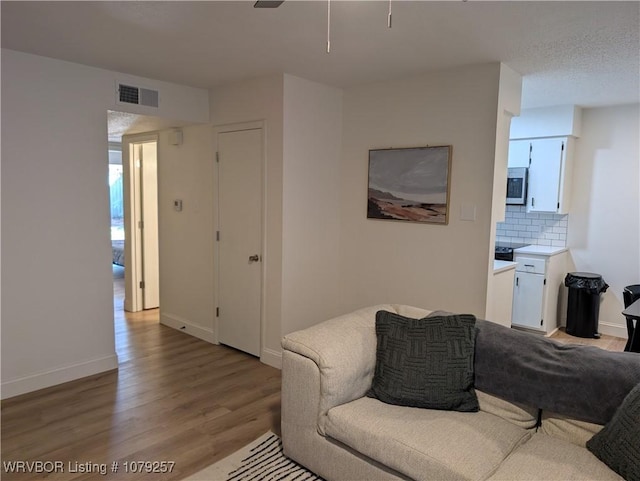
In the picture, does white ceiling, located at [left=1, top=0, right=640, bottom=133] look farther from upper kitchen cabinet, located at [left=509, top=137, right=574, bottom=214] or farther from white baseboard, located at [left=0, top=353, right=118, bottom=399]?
white baseboard, located at [left=0, top=353, right=118, bottom=399]

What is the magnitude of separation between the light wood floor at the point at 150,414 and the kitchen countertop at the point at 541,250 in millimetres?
2964

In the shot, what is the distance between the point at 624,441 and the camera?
68.4 inches

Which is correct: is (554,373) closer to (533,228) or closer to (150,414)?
(150,414)

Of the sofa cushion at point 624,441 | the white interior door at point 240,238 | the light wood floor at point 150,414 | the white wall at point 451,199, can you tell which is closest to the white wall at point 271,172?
the white interior door at point 240,238

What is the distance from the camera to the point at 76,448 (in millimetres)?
2646

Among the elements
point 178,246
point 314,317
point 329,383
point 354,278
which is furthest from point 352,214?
point 329,383

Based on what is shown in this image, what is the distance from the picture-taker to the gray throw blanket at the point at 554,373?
194 cm

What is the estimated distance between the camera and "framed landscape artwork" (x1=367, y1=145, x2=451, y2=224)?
3615mm

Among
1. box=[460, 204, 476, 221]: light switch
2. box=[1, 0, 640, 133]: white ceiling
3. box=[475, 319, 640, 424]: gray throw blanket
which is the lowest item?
box=[475, 319, 640, 424]: gray throw blanket

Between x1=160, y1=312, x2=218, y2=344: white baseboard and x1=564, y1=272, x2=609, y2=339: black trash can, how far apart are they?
3.84m

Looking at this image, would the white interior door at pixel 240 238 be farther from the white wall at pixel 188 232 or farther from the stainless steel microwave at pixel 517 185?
the stainless steel microwave at pixel 517 185

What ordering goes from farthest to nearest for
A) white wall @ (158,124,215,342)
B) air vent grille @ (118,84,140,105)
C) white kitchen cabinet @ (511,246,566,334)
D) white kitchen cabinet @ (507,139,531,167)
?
white kitchen cabinet @ (507,139,531,167), white kitchen cabinet @ (511,246,566,334), white wall @ (158,124,215,342), air vent grille @ (118,84,140,105)

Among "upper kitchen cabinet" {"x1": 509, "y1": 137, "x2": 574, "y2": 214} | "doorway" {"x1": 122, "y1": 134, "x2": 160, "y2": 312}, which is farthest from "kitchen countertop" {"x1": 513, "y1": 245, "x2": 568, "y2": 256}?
"doorway" {"x1": 122, "y1": 134, "x2": 160, "y2": 312}

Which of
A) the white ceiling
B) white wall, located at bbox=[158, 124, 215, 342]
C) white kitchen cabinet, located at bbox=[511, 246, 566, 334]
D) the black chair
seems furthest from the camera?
white kitchen cabinet, located at bbox=[511, 246, 566, 334]
